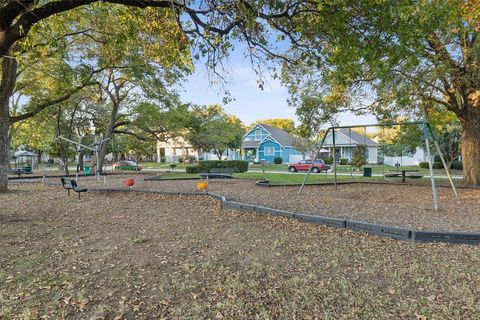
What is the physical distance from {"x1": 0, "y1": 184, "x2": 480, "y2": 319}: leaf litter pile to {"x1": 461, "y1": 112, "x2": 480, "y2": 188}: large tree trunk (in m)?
9.47

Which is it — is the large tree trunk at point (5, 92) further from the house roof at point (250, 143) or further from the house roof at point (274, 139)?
the house roof at point (250, 143)

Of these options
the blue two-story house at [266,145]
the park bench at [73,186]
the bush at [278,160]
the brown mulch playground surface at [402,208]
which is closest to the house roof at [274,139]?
the blue two-story house at [266,145]

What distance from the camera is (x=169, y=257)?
443cm

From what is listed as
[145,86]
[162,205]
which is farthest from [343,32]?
[145,86]

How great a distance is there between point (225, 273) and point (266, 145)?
145 ft

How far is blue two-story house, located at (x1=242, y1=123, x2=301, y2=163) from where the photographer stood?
4675 cm

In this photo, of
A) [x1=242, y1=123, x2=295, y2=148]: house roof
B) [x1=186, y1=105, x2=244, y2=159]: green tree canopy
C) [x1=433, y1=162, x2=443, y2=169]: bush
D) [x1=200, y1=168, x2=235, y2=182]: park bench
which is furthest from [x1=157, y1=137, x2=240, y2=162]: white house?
[x1=200, y1=168, x2=235, y2=182]: park bench

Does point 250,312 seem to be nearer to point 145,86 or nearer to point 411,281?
point 411,281

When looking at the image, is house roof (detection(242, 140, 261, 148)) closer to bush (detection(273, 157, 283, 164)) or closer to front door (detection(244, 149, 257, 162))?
front door (detection(244, 149, 257, 162))

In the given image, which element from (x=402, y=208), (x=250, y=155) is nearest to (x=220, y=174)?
(x=402, y=208)

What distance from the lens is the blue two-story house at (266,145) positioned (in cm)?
4675

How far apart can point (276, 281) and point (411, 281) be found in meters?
1.50

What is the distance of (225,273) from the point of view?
3.83m

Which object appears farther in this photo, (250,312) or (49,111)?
(49,111)
